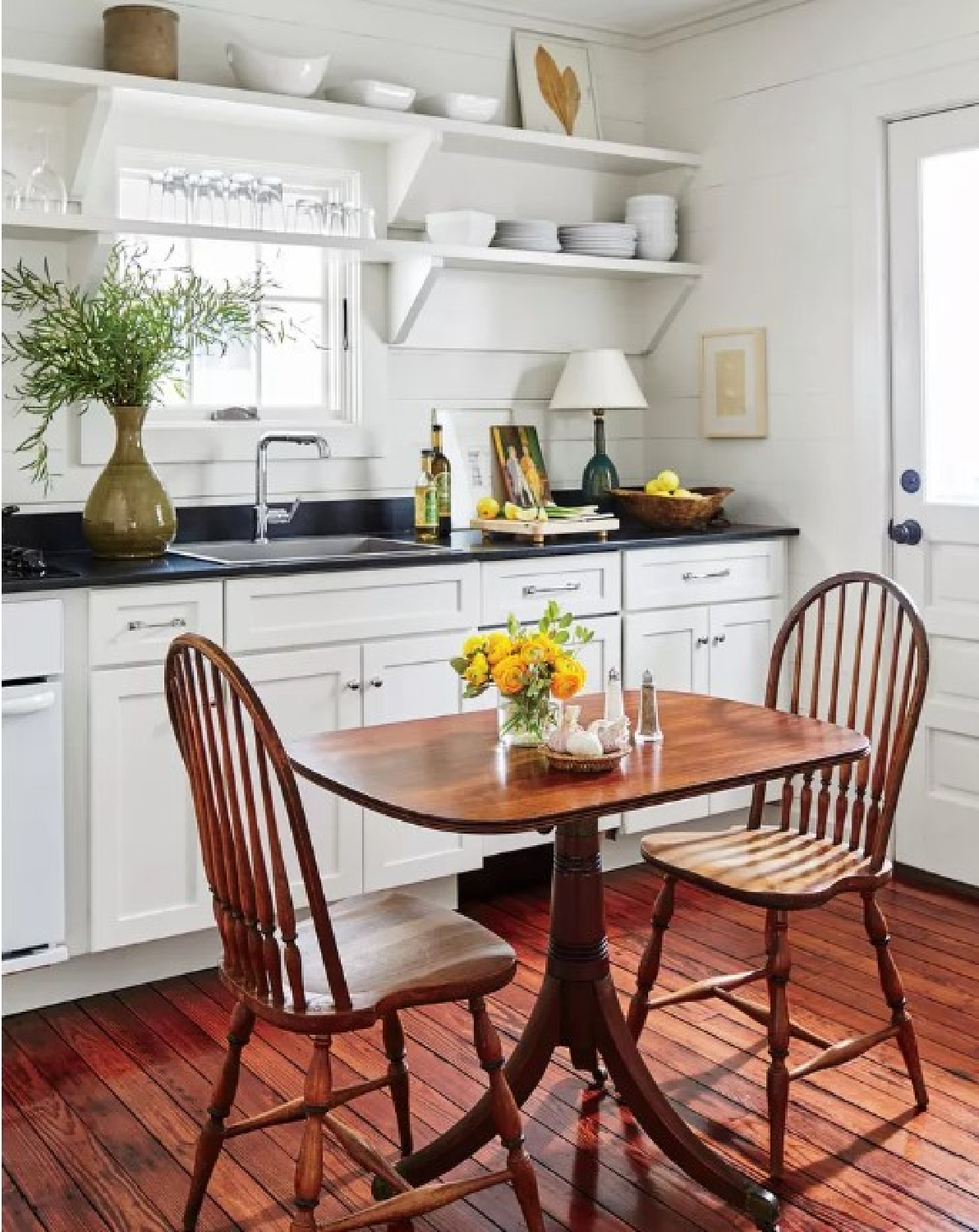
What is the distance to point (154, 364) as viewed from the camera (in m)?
3.35

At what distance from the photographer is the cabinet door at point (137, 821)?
308 centimetres

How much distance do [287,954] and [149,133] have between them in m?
2.60

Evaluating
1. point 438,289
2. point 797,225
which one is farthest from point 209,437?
point 797,225

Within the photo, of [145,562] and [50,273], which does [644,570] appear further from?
[50,273]

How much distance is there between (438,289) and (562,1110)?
2.56 m

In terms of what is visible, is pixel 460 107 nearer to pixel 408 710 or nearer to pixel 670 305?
pixel 670 305

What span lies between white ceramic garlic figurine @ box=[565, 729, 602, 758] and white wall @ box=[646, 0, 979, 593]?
2.19 m

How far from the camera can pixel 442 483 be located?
404 cm

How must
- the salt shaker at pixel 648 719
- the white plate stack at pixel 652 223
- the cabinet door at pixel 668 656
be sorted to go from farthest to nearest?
the white plate stack at pixel 652 223, the cabinet door at pixel 668 656, the salt shaker at pixel 648 719

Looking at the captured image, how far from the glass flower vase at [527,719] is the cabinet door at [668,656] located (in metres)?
1.68

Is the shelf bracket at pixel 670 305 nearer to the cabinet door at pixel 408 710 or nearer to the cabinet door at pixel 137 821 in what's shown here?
the cabinet door at pixel 408 710

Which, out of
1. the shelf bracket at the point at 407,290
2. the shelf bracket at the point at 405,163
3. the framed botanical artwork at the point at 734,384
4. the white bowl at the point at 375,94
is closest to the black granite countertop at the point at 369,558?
the framed botanical artwork at the point at 734,384

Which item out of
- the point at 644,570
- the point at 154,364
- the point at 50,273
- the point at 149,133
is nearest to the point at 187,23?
the point at 149,133

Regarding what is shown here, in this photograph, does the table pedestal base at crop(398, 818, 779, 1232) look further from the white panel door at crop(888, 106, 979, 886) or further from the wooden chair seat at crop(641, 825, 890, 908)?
the white panel door at crop(888, 106, 979, 886)
